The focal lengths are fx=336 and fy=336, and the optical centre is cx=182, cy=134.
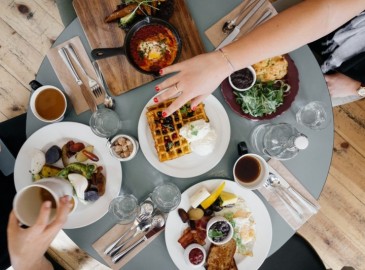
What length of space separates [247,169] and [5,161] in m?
1.28

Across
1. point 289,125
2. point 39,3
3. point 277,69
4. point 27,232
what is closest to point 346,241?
point 289,125

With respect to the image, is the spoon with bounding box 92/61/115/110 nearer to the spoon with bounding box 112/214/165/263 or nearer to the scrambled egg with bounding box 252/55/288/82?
the spoon with bounding box 112/214/165/263

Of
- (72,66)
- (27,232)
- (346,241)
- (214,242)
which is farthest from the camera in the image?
(346,241)

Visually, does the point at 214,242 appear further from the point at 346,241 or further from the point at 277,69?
the point at 346,241

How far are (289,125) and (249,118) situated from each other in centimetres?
20

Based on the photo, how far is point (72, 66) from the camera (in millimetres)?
1601

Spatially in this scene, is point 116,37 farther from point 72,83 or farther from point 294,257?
point 294,257

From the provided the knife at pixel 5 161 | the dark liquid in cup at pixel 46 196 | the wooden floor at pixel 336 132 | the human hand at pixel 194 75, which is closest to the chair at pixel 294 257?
the wooden floor at pixel 336 132

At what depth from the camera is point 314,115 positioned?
5.26 feet

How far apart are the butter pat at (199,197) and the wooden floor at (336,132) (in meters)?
1.33

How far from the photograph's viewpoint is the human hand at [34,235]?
128 cm

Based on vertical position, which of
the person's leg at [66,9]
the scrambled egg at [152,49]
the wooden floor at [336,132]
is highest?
the person's leg at [66,9]

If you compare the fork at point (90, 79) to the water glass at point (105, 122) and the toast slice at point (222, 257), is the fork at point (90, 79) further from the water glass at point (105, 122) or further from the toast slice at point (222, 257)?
the toast slice at point (222, 257)

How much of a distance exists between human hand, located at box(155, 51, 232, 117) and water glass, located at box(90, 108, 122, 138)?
324 millimetres
